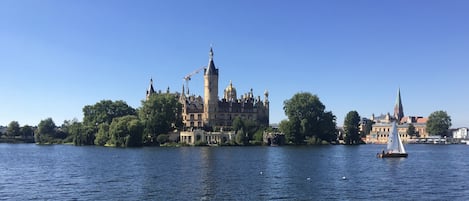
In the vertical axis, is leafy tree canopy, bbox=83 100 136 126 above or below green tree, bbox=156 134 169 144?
above

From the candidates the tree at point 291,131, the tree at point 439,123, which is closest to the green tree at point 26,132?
the tree at point 291,131

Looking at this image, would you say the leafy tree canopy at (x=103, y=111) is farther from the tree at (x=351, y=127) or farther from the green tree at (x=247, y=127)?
the tree at (x=351, y=127)

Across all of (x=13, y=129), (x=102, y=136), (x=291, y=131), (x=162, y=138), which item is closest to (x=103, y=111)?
(x=102, y=136)

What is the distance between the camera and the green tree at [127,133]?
11762 centimetres

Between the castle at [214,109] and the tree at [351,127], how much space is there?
83.3 feet

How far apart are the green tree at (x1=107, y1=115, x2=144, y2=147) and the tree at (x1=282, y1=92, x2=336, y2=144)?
37594 mm

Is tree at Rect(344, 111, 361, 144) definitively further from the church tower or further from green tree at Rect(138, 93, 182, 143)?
green tree at Rect(138, 93, 182, 143)

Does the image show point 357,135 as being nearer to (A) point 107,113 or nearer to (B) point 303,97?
(B) point 303,97

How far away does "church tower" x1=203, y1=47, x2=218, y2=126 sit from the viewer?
146500 millimetres

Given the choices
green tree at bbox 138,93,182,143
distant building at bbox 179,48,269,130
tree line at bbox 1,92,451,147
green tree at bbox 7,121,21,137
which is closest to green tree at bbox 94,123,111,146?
tree line at bbox 1,92,451,147

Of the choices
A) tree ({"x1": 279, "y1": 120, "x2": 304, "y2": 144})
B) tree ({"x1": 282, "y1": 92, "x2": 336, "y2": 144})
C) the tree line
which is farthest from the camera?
tree ({"x1": 282, "y1": 92, "x2": 336, "y2": 144})

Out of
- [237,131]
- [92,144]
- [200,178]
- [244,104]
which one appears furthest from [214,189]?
[244,104]

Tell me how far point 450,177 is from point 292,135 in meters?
80.4

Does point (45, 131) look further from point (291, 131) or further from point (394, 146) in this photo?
point (394, 146)
